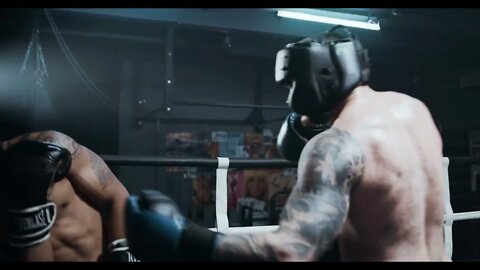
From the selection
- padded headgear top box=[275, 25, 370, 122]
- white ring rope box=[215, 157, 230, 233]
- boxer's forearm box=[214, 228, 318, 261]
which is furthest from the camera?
white ring rope box=[215, 157, 230, 233]

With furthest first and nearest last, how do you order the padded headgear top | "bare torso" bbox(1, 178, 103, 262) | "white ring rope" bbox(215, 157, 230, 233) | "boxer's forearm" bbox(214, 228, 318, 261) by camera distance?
"white ring rope" bbox(215, 157, 230, 233)
"bare torso" bbox(1, 178, 103, 262)
the padded headgear top
"boxer's forearm" bbox(214, 228, 318, 261)

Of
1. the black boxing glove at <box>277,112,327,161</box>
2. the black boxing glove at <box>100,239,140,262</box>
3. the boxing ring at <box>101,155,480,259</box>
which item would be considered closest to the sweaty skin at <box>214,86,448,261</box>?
the black boxing glove at <box>277,112,327,161</box>

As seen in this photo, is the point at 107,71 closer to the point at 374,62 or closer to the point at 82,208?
the point at 82,208

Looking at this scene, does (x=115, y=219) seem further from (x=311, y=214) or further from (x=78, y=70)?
(x=311, y=214)

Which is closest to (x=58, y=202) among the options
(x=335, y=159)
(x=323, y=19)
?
(x=335, y=159)

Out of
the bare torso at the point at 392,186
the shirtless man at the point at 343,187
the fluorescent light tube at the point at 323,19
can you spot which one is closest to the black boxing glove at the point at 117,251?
the shirtless man at the point at 343,187

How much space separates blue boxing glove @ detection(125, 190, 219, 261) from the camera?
2.24 ft

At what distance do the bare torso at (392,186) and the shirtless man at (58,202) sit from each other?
0.55m

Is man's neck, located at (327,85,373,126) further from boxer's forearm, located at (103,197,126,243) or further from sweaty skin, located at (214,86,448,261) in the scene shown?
boxer's forearm, located at (103,197,126,243)

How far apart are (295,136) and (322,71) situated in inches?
8.5

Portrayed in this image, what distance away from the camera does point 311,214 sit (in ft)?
2.16

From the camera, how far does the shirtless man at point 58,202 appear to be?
2.84ft
